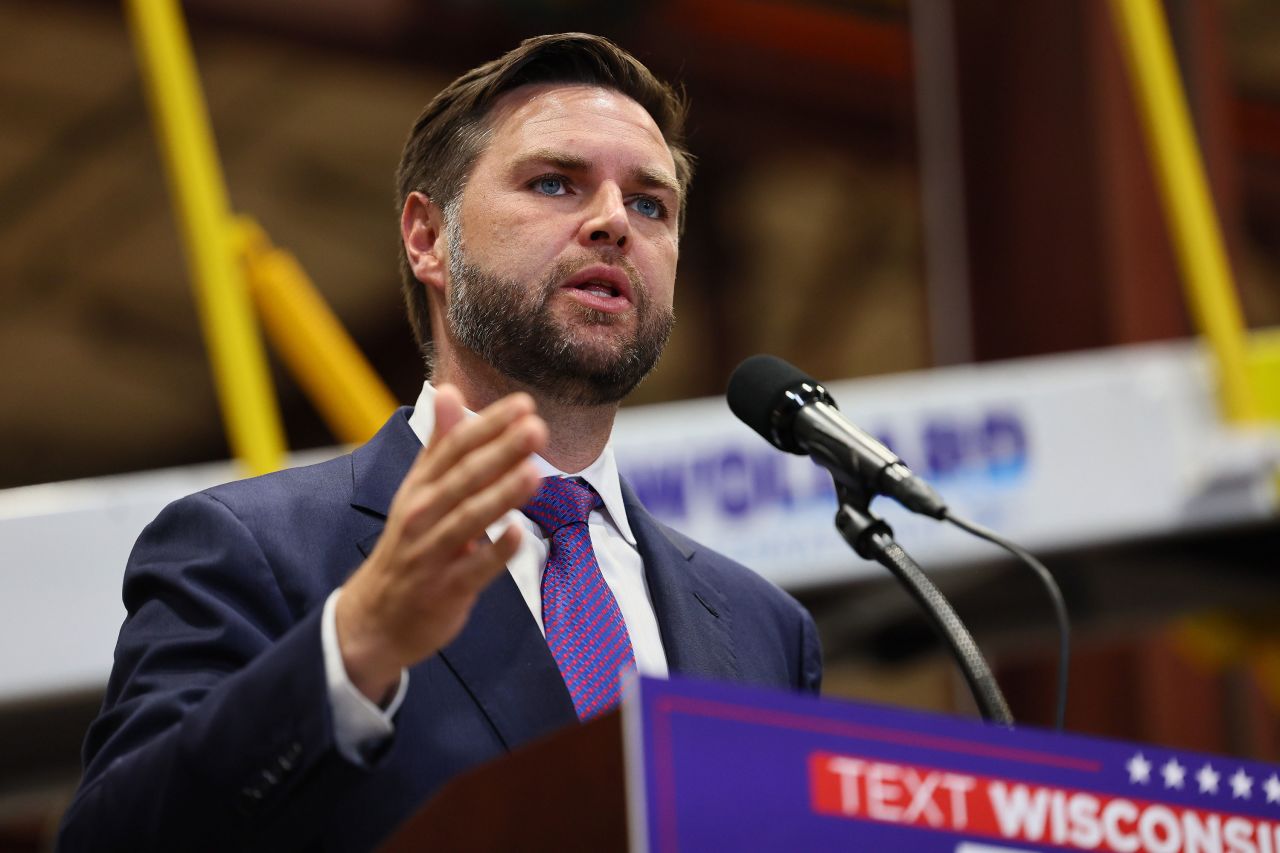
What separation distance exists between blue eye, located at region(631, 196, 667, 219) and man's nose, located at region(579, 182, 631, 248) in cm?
7

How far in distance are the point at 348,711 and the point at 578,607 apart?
411 millimetres

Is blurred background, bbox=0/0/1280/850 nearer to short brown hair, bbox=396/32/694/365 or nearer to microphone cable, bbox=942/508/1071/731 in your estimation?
short brown hair, bbox=396/32/694/365

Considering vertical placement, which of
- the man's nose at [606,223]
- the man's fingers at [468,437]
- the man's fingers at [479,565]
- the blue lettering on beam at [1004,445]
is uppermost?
the blue lettering on beam at [1004,445]

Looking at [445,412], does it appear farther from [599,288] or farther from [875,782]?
[599,288]

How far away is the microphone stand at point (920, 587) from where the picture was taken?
5.08ft

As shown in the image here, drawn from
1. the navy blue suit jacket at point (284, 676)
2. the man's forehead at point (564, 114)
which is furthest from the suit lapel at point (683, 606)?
the man's forehead at point (564, 114)

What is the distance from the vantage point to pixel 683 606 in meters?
1.74

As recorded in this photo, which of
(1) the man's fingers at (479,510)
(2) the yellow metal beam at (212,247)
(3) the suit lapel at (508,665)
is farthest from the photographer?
(2) the yellow metal beam at (212,247)

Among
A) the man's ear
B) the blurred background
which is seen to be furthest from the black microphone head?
the blurred background

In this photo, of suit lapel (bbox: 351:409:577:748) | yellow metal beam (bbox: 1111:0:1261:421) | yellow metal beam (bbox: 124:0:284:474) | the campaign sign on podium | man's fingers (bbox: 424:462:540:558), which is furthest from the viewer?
yellow metal beam (bbox: 1111:0:1261:421)

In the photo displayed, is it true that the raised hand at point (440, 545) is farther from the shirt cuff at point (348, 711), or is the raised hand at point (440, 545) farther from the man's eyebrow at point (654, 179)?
the man's eyebrow at point (654, 179)

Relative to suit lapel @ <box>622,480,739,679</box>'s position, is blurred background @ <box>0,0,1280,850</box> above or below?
above

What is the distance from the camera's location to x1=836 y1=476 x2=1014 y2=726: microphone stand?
5.08 ft

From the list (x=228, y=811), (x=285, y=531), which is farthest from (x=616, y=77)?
(x=228, y=811)
